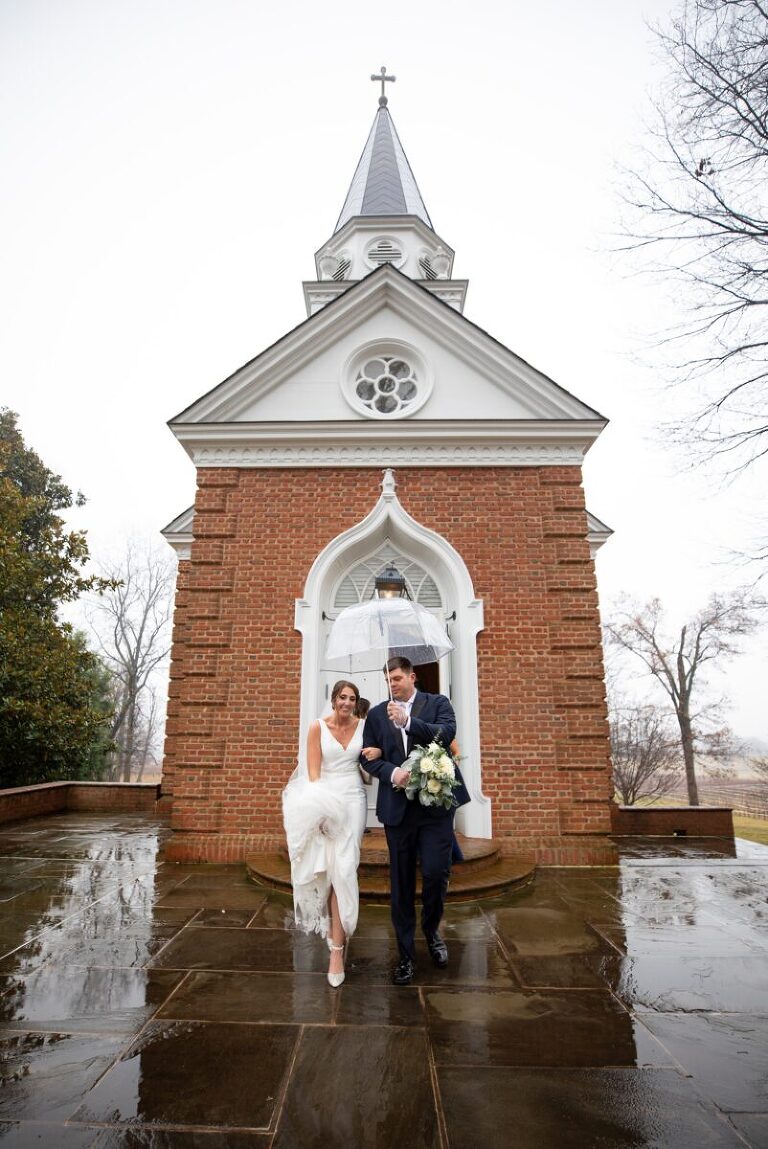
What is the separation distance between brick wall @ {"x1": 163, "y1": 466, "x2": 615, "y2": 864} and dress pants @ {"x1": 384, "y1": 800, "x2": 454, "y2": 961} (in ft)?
11.0

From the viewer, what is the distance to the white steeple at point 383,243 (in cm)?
1405

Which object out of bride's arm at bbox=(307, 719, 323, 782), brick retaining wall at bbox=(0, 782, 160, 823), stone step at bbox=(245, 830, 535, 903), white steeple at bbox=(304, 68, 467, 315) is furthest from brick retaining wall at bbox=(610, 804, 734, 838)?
white steeple at bbox=(304, 68, 467, 315)

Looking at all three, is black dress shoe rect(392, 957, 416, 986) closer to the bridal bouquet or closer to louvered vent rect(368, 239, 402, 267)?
the bridal bouquet

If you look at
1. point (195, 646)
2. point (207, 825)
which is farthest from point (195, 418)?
point (207, 825)

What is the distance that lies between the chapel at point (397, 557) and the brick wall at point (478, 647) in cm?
2

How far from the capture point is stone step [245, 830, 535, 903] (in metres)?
5.85

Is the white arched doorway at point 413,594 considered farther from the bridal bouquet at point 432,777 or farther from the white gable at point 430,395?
the bridal bouquet at point 432,777

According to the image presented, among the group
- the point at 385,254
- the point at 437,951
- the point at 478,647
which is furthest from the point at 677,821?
the point at 385,254

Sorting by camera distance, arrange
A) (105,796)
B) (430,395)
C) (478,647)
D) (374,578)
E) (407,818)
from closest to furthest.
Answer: (407,818), (478,647), (374,578), (430,395), (105,796)

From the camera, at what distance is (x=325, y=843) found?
4.01 metres

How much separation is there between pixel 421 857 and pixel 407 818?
0.90ft

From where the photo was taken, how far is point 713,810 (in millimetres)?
10539

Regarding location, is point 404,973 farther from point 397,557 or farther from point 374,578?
point 397,557

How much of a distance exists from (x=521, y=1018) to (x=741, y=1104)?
1132 millimetres
